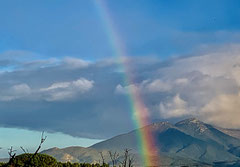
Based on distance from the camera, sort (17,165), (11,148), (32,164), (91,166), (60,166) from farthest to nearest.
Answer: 1. (91,166)
2. (60,166)
3. (32,164)
4. (17,165)
5. (11,148)

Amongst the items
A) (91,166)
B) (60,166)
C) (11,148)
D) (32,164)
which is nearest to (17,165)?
(32,164)

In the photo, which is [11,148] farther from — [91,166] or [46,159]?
[91,166]

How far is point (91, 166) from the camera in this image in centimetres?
A: 14900

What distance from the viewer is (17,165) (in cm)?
11075

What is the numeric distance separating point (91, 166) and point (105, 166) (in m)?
6.24

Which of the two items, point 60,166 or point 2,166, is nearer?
point 2,166

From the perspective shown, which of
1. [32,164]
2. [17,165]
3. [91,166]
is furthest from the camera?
[91,166]

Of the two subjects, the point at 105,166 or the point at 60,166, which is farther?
the point at 105,166

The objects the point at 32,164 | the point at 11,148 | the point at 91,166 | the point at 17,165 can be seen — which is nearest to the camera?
the point at 11,148

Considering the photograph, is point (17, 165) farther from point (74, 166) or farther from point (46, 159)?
point (74, 166)

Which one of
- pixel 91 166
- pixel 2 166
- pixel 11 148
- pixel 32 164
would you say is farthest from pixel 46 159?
pixel 11 148

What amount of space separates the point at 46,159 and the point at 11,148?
9072 cm

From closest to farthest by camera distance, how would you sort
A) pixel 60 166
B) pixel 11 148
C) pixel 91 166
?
pixel 11 148, pixel 60 166, pixel 91 166

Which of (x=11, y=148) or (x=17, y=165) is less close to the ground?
(x=17, y=165)
